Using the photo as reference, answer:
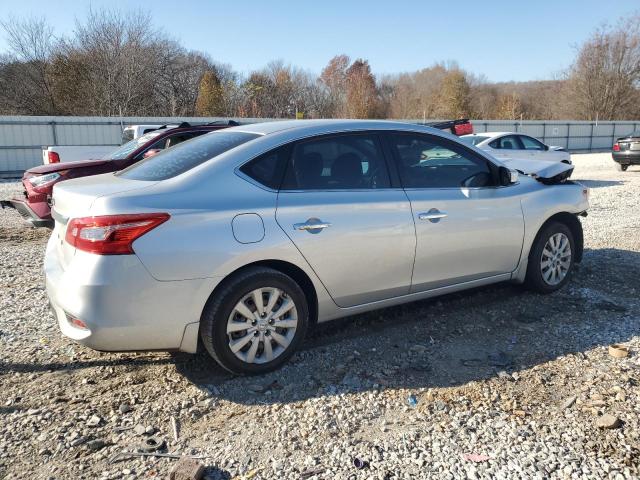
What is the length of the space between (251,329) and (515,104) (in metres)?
53.3

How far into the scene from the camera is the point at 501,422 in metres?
3.03

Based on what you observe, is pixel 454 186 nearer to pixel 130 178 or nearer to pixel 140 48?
pixel 130 178

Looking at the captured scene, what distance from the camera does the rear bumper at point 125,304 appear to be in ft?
9.87

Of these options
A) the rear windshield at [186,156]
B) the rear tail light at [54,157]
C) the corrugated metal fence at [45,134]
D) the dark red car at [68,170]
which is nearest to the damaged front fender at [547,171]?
the rear windshield at [186,156]

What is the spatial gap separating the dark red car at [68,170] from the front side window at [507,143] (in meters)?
8.85

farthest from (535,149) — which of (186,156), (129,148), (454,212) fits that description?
(186,156)

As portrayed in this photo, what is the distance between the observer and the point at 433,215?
407cm

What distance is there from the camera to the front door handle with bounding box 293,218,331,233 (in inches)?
137

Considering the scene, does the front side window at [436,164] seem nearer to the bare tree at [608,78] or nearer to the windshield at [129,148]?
the windshield at [129,148]

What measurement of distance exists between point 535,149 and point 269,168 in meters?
13.1

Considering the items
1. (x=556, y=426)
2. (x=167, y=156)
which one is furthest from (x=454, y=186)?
(x=167, y=156)

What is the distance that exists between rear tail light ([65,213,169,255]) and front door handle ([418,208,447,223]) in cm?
198

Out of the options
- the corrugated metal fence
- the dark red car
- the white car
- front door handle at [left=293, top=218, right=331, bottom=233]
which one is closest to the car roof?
front door handle at [left=293, top=218, right=331, bottom=233]

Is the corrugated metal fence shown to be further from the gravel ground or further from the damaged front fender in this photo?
the damaged front fender
